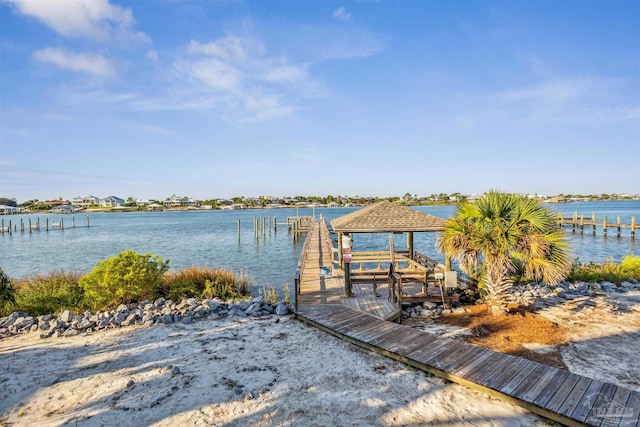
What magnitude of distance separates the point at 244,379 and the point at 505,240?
635 cm

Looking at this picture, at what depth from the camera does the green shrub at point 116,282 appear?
Answer: 32.3 ft

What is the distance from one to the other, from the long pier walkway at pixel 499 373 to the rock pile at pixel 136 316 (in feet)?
5.79

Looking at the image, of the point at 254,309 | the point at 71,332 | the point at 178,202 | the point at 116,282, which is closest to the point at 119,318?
the point at 71,332

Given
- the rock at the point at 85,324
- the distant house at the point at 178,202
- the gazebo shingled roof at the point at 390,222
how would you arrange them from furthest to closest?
the distant house at the point at 178,202 → the gazebo shingled roof at the point at 390,222 → the rock at the point at 85,324

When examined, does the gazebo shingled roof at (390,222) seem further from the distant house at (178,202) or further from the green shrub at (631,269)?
the distant house at (178,202)

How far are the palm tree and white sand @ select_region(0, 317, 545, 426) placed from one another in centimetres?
387

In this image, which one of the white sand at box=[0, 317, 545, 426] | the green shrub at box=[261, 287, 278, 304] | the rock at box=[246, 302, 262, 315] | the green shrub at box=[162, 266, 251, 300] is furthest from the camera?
the green shrub at box=[162, 266, 251, 300]

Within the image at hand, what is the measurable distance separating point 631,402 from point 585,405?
63 cm

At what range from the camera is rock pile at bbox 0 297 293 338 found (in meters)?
8.20

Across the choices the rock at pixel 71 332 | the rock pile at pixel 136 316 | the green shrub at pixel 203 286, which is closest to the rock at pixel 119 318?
the rock pile at pixel 136 316

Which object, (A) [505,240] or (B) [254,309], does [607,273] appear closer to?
(A) [505,240]

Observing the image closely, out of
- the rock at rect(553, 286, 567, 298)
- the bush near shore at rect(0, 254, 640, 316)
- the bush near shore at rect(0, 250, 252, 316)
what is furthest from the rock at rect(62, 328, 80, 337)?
the rock at rect(553, 286, 567, 298)

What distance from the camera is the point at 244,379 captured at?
5488 millimetres

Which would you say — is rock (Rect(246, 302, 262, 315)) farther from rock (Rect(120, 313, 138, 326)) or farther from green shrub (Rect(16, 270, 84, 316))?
green shrub (Rect(16, 270, 84, 316))
